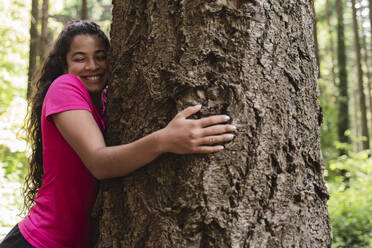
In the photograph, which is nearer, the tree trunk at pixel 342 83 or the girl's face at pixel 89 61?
the girl's face at pixel 89 61

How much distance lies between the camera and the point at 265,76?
5.05 ft

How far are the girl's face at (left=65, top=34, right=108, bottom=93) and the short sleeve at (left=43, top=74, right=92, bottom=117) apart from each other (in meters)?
0.25

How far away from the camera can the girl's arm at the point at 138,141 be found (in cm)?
146

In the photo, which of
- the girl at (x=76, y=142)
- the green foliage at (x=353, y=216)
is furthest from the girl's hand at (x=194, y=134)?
the green foliage at (x=353, y=216)

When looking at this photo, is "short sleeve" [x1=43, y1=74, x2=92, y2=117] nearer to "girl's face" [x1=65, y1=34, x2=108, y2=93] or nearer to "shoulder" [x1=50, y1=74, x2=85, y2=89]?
"shoulder" [x1=50, y1=74, x2=85, y2=89]

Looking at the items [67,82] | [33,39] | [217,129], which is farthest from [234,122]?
[33,39]

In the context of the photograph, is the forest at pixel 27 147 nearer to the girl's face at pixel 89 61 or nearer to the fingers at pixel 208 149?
the fingers at pixel 208 149

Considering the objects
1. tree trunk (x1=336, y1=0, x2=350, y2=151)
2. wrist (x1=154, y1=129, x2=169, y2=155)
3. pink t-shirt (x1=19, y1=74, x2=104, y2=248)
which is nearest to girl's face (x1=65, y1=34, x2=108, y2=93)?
pink t-shirt (x1=19, y1=74, x2=104, y2=248)

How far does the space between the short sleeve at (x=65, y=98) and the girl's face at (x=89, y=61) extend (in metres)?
0.25

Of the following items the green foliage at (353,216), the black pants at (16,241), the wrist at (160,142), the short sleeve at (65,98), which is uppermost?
the short sleeve at (65,98)

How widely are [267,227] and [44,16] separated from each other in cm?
1009

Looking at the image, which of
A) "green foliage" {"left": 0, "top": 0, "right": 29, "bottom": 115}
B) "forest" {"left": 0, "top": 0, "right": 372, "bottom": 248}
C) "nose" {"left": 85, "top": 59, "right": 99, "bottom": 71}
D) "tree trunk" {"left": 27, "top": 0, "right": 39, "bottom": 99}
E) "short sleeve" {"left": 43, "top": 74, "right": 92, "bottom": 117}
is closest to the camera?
"short sleeve" {"left": 43, "top": 74, "right": 92, "bottom": 117}

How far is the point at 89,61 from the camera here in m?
2.08

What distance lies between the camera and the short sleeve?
5.57ft
